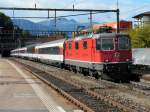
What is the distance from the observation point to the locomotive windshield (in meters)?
30.4

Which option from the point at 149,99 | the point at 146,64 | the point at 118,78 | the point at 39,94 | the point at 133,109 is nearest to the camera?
the point at 133,109

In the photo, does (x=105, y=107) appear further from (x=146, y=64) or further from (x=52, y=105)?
(x=146, y=64)

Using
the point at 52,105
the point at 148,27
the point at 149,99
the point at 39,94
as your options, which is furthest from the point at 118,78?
the point at 148,27

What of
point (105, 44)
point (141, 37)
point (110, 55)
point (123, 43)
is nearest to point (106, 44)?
point (105, 44)

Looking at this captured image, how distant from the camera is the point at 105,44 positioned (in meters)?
30.5

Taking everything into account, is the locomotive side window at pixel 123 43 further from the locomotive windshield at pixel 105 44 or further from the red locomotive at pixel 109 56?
the locomotive windshield at pixel 105 44

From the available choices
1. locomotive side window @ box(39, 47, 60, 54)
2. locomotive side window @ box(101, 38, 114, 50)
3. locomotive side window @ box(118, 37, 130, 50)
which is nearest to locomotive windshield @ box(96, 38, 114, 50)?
locomotive side window @ box(101, 38, 114, 50)

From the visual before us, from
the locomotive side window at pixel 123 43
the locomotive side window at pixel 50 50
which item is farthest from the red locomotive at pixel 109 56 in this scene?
the locomotive side window at pixel 50 50

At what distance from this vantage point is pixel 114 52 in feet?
98.9

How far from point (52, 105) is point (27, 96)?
4.12m

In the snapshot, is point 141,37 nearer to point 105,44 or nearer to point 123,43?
point 123,43

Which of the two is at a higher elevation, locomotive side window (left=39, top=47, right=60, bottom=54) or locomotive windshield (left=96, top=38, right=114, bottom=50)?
locomotive windshield (left=96, top=38, right=114, bottom=50)

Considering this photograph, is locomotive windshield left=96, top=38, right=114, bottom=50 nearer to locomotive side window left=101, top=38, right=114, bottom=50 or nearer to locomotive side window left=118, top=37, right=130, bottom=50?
locomotive side window left=101, top=38, right=114, bottom=50

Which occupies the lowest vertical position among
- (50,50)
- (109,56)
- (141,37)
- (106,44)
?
(50,50)
